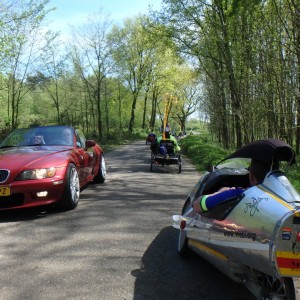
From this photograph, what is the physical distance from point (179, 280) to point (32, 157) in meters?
3.65

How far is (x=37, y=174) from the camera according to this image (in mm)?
5910

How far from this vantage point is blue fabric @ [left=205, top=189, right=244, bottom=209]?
10.2 ft

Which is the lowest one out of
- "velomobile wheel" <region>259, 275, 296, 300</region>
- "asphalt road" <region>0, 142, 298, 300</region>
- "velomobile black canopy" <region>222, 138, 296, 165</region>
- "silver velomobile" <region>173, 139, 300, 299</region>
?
"asphalt road" <region>0, 142, 298, 300</region>

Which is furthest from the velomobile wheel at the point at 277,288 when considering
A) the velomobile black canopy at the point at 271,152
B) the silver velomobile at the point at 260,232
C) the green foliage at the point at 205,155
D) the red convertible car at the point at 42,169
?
the green foliage at the point at 205,155

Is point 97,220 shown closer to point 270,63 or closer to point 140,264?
point 140,264

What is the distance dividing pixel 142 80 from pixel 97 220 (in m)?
43.3

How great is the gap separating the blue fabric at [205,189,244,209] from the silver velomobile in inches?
1.9

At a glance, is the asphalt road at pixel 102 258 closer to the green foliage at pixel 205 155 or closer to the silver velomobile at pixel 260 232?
the silver velomobile at pixel 260 232

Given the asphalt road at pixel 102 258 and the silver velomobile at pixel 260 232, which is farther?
the asphalt road at pixel 102 258

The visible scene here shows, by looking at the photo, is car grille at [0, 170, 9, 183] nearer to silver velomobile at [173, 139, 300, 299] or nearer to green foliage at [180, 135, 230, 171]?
silver velomobile at [173, 139, 300, 299]

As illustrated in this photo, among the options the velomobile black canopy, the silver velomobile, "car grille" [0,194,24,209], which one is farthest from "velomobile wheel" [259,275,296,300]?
"car grille" [0,194,24,209]

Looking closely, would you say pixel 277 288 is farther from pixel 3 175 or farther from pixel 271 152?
pixel 3 175

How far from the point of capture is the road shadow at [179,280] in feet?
10.7

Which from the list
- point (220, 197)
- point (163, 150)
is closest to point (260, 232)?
point (220, 197)
